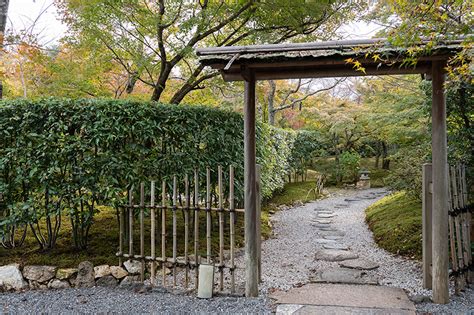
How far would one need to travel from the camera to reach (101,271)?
4406 mm

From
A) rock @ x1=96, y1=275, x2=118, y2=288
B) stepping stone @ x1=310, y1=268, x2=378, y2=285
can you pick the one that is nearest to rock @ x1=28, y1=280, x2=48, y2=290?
rock @ x1=96, y1=275, x2=118, y2=288

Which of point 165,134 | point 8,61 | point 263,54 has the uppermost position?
point 8,61

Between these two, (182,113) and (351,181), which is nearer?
(182,113)

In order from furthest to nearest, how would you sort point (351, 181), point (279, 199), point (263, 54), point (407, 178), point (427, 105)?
point (351, 181) → point (279, 199) → point (407, 178) → point (427, 105) → point (263, 54)

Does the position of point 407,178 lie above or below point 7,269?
above

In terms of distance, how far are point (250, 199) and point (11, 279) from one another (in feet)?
10.4

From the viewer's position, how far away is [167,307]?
12.1ft

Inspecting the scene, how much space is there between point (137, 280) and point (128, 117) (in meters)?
2.10

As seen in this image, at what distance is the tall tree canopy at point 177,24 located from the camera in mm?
6367

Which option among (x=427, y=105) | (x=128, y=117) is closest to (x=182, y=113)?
(x=128, y=117)

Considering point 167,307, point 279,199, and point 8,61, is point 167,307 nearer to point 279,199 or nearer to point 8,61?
point 279,199

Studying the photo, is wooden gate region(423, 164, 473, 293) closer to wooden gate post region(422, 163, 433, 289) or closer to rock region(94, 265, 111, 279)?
wooden gate post region(422, 163, 433, 289)

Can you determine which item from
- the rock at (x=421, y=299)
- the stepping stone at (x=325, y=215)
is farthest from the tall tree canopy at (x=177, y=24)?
the rock at (x=421, y=299)

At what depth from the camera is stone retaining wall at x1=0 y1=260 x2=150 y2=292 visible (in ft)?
14.1
